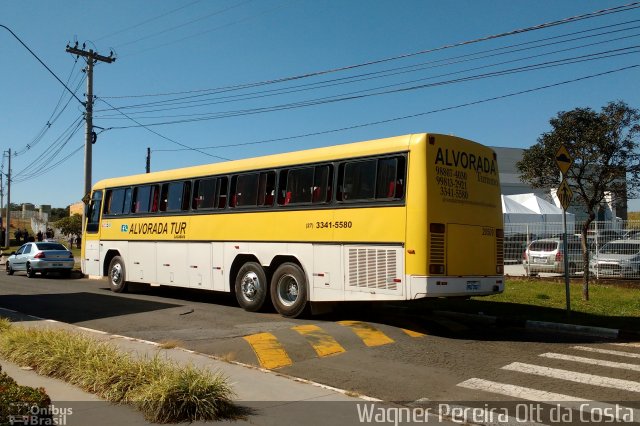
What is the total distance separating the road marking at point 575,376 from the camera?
22.0ft

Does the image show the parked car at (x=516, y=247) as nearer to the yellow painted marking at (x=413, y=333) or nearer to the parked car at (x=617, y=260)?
the parked car at (x=617, y=260)

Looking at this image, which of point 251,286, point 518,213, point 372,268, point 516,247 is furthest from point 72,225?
point 372,268

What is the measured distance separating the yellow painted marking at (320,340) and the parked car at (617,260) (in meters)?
12.3

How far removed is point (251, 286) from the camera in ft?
41.1

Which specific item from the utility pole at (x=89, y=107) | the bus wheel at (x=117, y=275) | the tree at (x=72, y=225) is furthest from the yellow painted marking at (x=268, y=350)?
the tree at (x=72, y=225)

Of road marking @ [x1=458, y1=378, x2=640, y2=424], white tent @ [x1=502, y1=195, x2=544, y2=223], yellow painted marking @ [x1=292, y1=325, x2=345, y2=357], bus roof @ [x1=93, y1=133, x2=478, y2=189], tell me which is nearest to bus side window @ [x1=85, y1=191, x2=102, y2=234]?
bus roof @ [x1=93, y1=133, x2=478, y2=189]

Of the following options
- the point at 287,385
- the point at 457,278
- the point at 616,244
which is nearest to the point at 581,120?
the point at 616,244

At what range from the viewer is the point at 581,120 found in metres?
14.9

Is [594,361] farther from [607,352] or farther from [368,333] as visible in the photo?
[368,333]

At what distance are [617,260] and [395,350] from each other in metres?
12.5

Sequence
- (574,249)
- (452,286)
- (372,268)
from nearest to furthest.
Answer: (452,286) < (372,268) < (574,249)

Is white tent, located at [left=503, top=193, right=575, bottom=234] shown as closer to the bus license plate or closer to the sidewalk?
the bus license plate

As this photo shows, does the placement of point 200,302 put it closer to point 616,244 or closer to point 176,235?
point 176,235

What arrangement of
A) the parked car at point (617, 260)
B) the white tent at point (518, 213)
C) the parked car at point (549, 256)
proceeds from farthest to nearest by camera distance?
the white tent at point (518, 213), the parked car at point (549, 256), the parked car at point (617, 260)
